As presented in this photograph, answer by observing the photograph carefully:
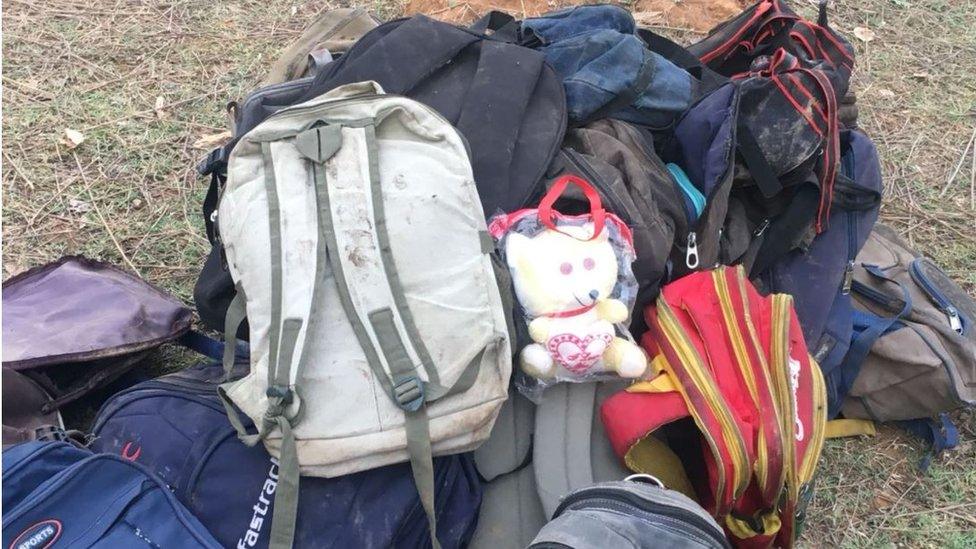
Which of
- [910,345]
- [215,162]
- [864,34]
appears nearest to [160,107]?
[215,162]

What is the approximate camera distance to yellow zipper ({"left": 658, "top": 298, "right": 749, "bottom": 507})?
4.85 ft

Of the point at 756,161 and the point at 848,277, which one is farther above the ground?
the point at 756,161

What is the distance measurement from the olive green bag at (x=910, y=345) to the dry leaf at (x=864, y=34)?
143 centimetres

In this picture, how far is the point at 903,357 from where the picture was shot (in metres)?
1.91

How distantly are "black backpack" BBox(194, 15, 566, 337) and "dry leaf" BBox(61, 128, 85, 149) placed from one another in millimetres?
976

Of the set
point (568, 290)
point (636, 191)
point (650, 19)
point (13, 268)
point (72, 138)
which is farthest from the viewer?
point (650, 19)

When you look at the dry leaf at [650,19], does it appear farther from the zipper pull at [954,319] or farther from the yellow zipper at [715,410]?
the yellow zipper at [715,410]

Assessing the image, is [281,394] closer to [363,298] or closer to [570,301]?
[363,298]

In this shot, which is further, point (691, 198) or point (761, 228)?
point (761, 228)

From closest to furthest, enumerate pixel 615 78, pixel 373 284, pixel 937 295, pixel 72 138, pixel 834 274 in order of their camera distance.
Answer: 1. pixel 373 284
2. pixel 615 78
3. pixel 834 274
4. pixel 937 295
5. pixel 72 138

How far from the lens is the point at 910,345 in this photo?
75.7 inches

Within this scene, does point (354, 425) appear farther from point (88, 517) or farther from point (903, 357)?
point (903, 357)

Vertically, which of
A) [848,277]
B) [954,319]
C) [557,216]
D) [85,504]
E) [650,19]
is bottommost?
[954,319]

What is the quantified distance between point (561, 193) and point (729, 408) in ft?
1.78
